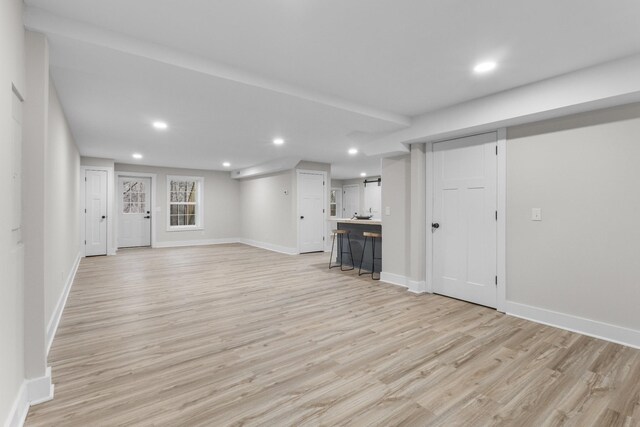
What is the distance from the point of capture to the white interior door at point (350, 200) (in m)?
11.9

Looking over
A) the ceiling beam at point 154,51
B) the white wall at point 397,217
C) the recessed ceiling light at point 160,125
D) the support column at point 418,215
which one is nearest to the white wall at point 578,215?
the support column at point 418,215

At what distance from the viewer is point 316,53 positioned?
2475mm

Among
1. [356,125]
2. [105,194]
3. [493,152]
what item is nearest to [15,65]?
[356,125]

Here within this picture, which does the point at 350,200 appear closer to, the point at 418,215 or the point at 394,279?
the point at 394,279

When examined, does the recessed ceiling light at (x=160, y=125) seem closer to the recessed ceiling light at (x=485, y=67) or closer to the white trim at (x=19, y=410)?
the white trim at (x=19, y=410)

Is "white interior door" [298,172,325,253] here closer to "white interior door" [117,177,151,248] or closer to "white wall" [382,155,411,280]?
"white wall" [382,155,411,280]

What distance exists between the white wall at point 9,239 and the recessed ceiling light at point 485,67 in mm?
3088

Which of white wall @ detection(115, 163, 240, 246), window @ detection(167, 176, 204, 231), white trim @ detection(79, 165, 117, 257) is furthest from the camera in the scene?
window @ detection(167, 176, 204, 231)

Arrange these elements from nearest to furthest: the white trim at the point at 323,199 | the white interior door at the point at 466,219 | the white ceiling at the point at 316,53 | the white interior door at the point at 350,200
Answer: the white ceiling at the point at 316,53 → the white interior door at the point at 466,219 → the white trim at the point at 323,199 → the white interior door at the point at 350,200

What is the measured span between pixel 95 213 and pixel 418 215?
7221 millimetres

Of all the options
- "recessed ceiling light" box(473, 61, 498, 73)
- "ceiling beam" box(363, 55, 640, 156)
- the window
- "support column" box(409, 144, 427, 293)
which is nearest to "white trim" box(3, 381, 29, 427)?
"recessed ceiling light" box(473, 61, 498, 73)

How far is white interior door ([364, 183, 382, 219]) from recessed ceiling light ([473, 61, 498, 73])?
27.4 feet

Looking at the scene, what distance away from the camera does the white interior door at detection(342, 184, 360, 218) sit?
1186 centimetres

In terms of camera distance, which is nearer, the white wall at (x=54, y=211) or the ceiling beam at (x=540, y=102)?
the ceiling beam at (x=540, y=102)
